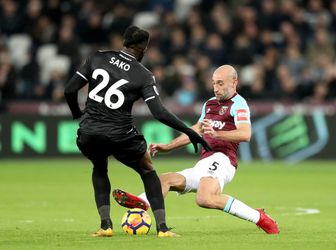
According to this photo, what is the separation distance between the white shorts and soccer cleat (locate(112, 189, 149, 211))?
0.55m

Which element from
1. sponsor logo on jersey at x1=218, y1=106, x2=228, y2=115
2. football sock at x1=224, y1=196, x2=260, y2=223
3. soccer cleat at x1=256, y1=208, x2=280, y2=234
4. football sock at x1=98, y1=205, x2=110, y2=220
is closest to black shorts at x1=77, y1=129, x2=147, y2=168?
football sock at x1=98, y1=205, x2=110, y2=220

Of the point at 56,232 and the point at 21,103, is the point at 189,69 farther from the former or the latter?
the point at 56,232

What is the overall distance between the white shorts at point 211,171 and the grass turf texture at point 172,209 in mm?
529

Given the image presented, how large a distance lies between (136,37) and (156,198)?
1.58 m

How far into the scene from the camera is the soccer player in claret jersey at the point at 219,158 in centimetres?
983

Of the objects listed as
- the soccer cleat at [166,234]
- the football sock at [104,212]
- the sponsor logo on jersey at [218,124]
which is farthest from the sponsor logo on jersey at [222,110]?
the football sock at [104,212]

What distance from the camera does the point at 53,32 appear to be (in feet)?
80.0

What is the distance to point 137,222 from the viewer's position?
32.4 feet

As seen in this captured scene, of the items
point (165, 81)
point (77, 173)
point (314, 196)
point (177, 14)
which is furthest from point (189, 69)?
point (314, 196)

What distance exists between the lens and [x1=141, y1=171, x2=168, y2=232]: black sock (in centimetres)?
954

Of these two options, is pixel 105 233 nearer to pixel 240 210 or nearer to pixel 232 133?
pixel 240 210

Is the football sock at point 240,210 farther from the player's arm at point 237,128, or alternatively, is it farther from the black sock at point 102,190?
the black sock at point 102,190

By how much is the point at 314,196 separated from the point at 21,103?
915 centimetres

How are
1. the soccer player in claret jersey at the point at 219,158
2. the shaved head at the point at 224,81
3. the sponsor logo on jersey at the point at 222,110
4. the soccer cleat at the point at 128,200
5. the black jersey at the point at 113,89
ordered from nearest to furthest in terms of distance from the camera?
1. the black jersey at the point at 113,89
2. the soccer cleat at the point at 128,200
3. the soccer player in claret jersey at the point at 219,158
4. the shaved head at the point at 224,81
5. the sponsor logo on jersey at the point at 222,110
